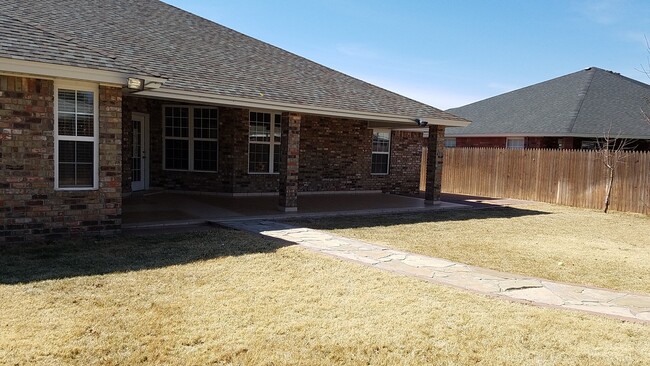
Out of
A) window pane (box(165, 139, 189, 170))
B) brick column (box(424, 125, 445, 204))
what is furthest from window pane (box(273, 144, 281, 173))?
brick column (box(424, 125, 445, 204))

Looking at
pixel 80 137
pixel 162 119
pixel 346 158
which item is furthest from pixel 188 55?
pixel 346 158

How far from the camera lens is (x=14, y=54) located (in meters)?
6.87

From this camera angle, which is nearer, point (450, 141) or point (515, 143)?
point (515, 143)

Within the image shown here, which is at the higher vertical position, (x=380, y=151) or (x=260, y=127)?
(x=260, y=127)

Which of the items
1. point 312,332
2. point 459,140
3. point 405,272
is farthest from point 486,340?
point 459,140

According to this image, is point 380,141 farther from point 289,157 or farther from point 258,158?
point 289,157

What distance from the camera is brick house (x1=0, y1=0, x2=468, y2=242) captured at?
24.6 feet

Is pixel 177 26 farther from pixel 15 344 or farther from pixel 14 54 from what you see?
pixel 15 344

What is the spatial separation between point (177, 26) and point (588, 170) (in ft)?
47.8

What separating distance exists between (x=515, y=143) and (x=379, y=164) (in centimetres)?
861

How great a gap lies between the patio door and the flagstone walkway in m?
6.97

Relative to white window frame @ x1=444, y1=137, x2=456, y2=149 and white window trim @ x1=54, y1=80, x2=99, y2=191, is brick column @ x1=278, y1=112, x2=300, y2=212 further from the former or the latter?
white window frame @ x1=444, y1=137, x2=456, y2=149

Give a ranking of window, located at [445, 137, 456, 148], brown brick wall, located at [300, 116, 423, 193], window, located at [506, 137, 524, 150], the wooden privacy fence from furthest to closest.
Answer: window, located at [445, 137, 456, 148]
window, located at [506, 137, 524, 150]
brown brick wall, located at [300, 116, 423, 193]
the wooden privacy fence

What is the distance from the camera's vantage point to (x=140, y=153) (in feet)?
46.9
